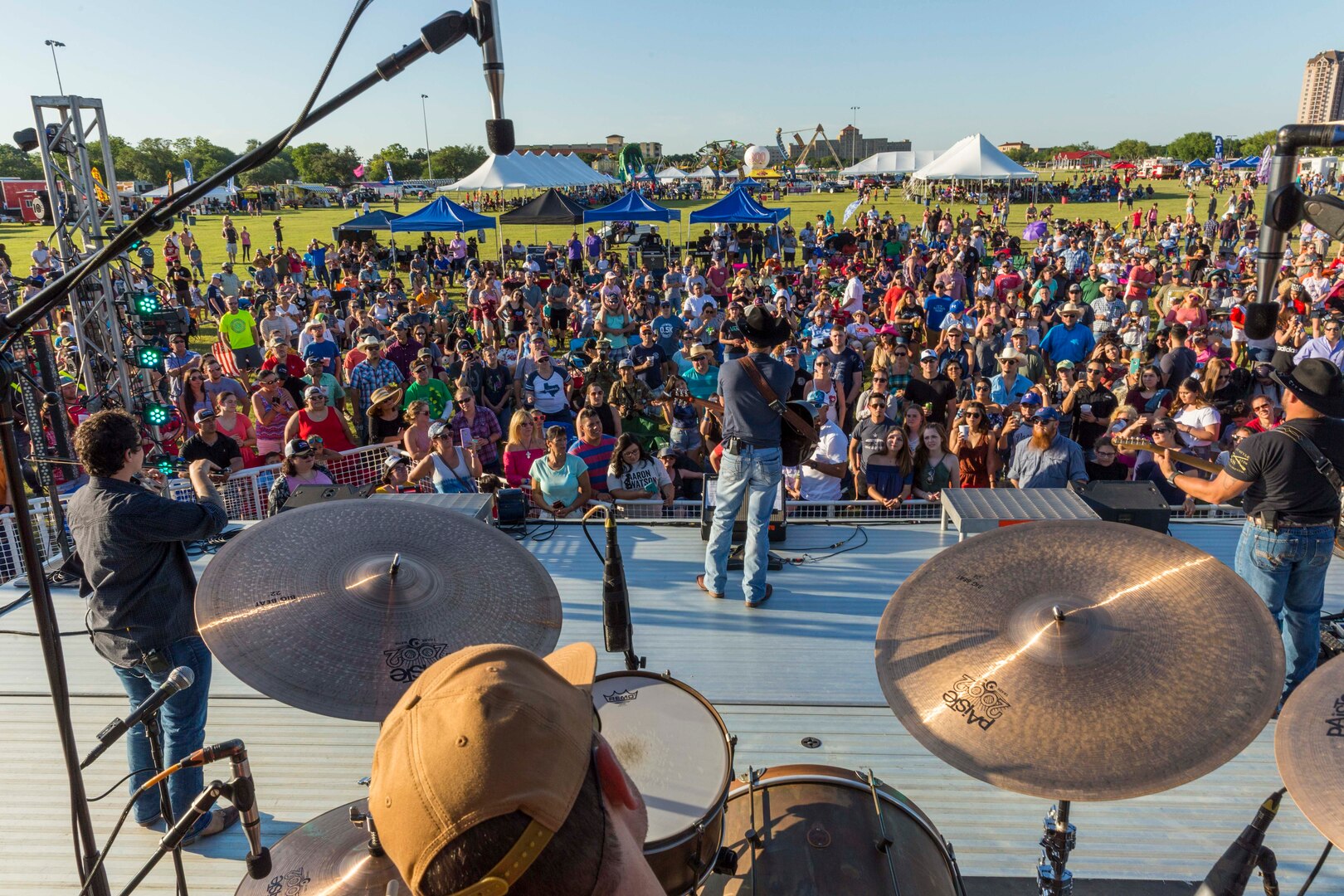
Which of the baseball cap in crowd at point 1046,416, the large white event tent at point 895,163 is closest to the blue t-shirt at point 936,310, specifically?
the baseball cap in crowd at point 1046,416

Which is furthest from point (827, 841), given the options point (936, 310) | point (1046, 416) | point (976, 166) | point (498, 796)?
point (976, 166)

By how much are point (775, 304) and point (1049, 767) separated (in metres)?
12.1

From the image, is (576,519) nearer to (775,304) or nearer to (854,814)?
(854,814)

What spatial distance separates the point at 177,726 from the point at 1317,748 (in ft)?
12.5

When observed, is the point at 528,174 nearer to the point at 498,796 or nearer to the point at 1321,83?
the point at 498,796

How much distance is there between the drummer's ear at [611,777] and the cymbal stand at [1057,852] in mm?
1792

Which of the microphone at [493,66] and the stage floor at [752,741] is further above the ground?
the microphone at [493,66]

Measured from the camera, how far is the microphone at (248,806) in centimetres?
216

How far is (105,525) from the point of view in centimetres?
322

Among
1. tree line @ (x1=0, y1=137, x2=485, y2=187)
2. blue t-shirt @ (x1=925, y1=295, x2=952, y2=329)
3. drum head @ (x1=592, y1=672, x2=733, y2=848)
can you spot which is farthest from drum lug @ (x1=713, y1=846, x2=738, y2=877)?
tree line @ (x1=0, y1=137, x2=485, y2=187)

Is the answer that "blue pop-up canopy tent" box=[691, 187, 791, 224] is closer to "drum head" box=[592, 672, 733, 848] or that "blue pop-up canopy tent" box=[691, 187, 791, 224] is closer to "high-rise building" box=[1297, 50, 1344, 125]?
"drum head" box=[592, 672, 733, 848]

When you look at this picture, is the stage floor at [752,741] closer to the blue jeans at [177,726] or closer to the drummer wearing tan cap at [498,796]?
the blue jeans at [177,726]

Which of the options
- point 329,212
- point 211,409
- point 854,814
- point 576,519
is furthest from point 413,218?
point 329,212

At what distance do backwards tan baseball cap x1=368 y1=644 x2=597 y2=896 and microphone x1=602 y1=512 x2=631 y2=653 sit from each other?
205 cm
